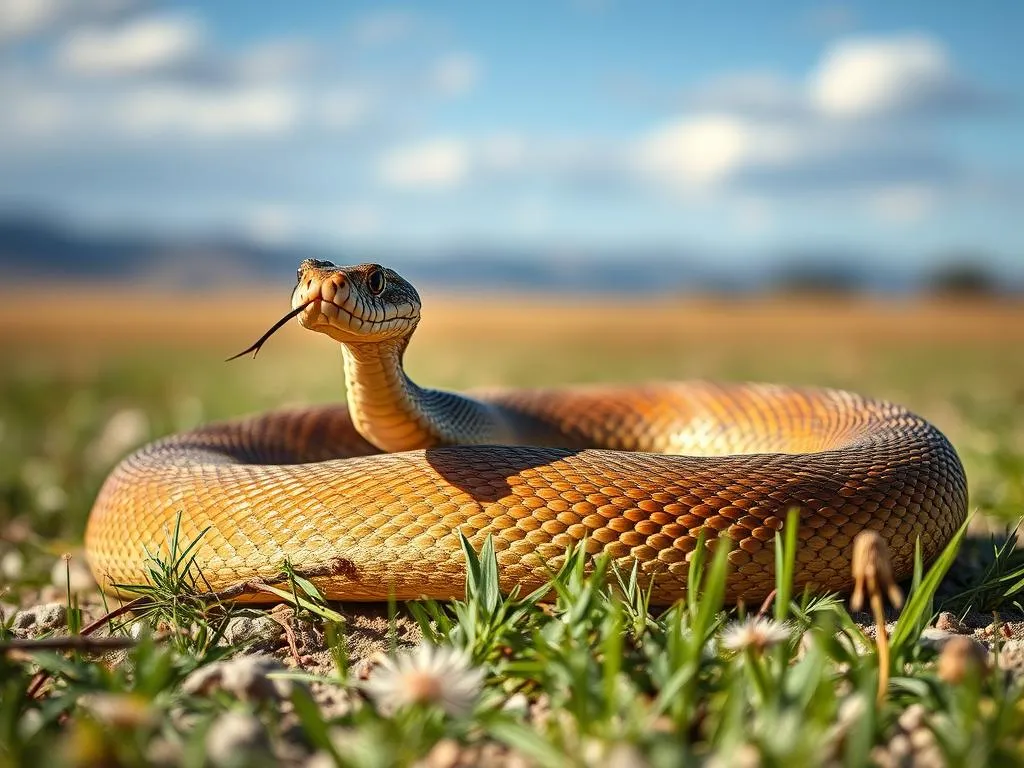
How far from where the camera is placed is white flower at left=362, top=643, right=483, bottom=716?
93.1 inches

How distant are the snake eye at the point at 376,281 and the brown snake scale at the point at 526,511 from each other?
77 centimetres

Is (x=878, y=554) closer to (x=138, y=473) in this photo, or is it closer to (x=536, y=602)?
(x=536, y=602)

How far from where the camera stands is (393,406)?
463cm

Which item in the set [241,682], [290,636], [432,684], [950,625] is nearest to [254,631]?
[290,636]

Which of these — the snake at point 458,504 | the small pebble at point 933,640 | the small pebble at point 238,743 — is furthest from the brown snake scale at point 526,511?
the small pebble at point 238,743

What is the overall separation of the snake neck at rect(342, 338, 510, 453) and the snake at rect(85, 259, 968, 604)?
0.01m

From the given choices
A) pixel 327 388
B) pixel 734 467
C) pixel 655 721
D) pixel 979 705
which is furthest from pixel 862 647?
pixel 327 388

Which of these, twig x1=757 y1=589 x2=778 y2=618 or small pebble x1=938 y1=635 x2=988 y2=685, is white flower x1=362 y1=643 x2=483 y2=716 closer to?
twig x1=757 y1=589 x2=778 y2=618

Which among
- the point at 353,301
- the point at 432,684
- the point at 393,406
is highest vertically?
the point at 353,301

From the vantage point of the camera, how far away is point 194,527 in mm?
4055

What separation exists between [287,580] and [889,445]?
271 cm

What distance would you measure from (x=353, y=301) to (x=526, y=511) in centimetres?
120

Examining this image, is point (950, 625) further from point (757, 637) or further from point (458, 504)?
point (458, 504)

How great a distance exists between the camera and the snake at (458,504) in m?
3.52
